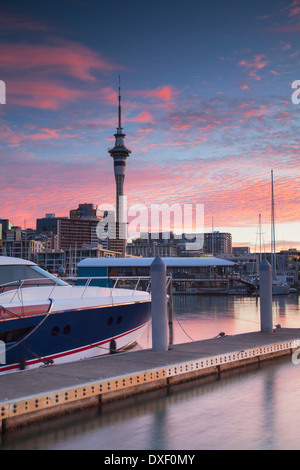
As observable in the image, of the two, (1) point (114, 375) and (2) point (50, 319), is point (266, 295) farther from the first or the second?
(1) point (114, 375)

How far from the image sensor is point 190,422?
1116 cm

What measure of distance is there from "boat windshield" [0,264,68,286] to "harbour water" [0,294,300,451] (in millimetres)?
5649

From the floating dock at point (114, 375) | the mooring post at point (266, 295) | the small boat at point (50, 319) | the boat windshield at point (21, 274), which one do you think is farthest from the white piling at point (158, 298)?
the mooring post at point (266, 295)

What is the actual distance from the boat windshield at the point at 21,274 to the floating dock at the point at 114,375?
3.55 meters

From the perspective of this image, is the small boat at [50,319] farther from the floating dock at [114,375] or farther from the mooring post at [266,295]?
the mooring post at [266,295]

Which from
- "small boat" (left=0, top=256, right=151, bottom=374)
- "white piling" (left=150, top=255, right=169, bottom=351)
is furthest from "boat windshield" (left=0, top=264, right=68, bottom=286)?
"white piling" (left=150, top=255, right=169, bottom=351)

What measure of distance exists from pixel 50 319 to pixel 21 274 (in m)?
2.08

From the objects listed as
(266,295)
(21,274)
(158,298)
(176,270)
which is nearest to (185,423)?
(158,298)

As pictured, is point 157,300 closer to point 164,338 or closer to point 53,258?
point 164,338

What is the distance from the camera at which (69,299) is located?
51.6 ft

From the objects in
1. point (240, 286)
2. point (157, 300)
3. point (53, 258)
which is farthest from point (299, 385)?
point (53, 258)

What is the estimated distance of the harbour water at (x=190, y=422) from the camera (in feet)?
31.9

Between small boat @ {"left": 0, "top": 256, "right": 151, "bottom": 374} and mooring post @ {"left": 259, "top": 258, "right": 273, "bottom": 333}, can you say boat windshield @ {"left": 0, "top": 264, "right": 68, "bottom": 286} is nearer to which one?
small boat @ {"left": 0, "top": 256, "right": 151, "bottom": 374}
